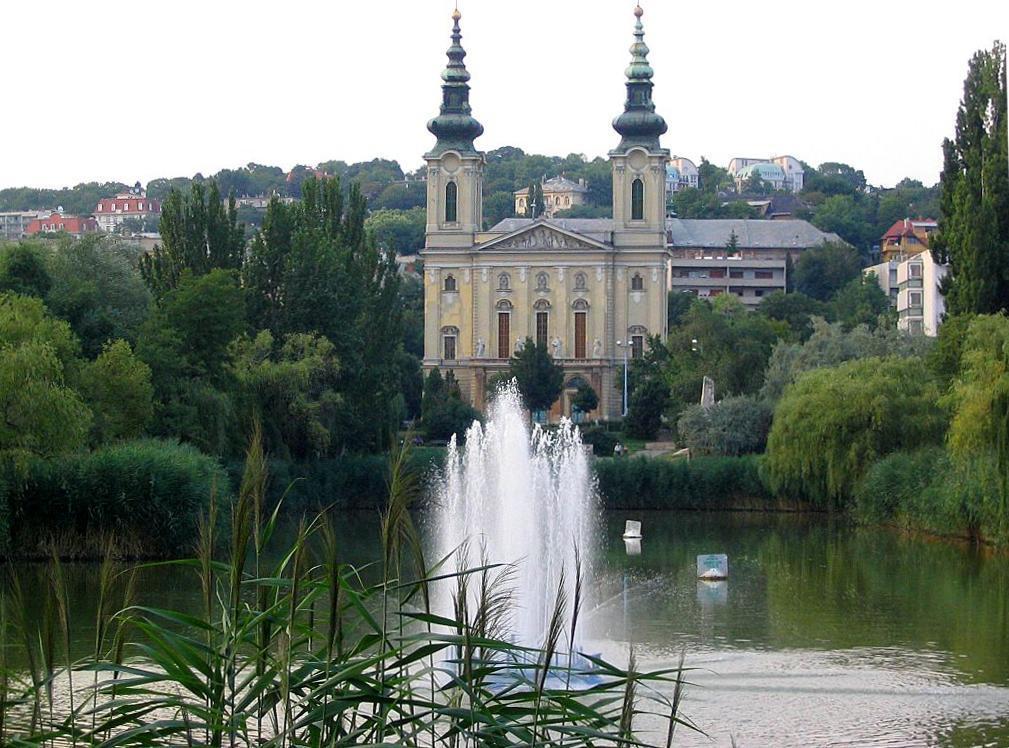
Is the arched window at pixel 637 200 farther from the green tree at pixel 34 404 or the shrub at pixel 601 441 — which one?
the green tree at pixel 34 404

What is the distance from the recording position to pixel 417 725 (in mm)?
8977

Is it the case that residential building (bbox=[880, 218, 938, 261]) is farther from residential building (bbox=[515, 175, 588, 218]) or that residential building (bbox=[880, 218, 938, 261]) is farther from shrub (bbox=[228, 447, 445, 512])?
shrub (bbox=[228, 447, 445, 512])

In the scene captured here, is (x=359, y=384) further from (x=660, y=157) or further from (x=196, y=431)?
(x=660, y=157)

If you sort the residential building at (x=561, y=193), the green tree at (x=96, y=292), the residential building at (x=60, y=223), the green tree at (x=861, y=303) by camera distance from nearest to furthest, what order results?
the green tree at (x=96, y=292)
the green tree at (x=861, y=303)
the residential building at (x=60, y=223)
the residential building at (x=561, y=193)

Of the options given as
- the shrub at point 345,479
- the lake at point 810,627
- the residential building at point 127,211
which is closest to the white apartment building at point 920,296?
the shrub at point 345,479

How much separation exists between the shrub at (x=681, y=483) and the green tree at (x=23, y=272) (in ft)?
56.3

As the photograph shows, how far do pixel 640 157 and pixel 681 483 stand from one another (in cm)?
4425

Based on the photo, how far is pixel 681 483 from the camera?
49562 mm

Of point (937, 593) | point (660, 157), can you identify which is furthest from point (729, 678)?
point (660, 157)

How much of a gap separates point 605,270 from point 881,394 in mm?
50529

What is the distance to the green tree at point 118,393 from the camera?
36.1 m

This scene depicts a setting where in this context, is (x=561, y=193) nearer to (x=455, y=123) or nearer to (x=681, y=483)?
(x=455, y=123)

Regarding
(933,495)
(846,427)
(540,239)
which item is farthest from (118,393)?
(540,239)

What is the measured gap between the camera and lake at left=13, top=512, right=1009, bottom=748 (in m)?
18.7
